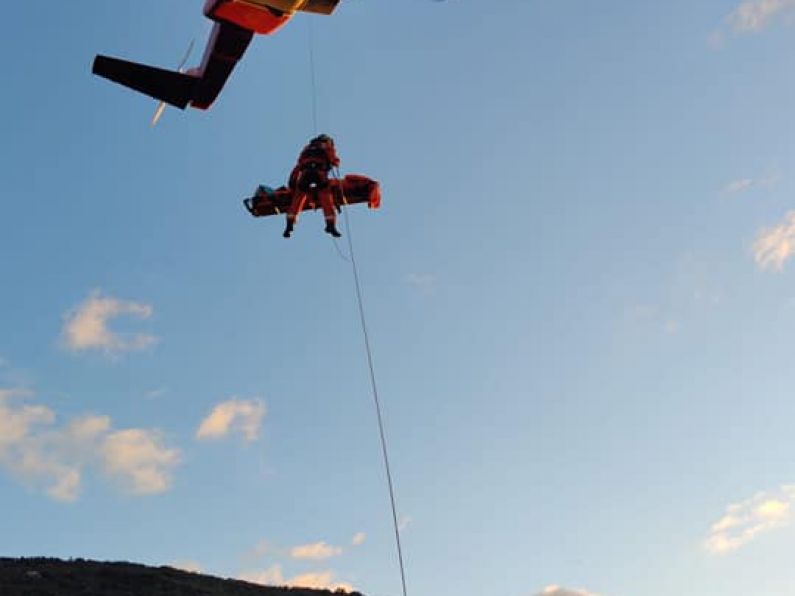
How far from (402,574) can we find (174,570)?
2128 cm

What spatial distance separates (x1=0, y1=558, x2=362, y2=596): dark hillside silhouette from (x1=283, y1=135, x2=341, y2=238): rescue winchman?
13.6 m

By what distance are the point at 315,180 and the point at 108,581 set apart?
606 inches

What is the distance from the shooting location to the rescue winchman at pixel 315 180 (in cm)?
1750

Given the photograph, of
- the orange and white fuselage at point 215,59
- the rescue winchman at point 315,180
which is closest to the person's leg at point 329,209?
the rescue winchman at point 315,180

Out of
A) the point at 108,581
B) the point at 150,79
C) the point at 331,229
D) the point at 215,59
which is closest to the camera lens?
the point at 215,59

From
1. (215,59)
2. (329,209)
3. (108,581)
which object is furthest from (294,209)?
(108,581)

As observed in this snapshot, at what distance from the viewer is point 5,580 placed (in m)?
23.1

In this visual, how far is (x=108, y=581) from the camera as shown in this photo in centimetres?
2469

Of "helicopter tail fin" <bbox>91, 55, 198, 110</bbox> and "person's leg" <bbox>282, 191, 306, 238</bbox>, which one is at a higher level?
"helicopter tail fin" <bbox>91, 55, 198, 110</bbox>

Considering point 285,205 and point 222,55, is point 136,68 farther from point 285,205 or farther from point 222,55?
point 285,205

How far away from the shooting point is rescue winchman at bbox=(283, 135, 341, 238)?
17.5 meters

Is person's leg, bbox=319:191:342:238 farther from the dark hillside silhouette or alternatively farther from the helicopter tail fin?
the dark hillside silhouette

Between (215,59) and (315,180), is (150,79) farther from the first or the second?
(315,180)

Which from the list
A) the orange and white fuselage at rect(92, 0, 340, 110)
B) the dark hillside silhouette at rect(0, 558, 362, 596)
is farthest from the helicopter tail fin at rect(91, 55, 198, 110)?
the dark hillside silhouette at rect(0, 558, 362, 596)
